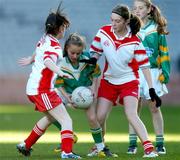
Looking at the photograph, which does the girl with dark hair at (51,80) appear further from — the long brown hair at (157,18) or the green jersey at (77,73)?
the long brown hair at (157,18)

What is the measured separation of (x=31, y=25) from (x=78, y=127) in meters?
13.0

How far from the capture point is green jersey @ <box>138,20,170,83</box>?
1232 cm

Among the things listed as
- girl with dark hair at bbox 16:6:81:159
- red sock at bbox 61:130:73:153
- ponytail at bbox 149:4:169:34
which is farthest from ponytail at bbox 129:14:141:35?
red sock at bbox 61:130:73:153

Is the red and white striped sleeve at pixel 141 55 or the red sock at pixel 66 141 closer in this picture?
the red sock at pixel 66 141

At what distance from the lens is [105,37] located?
11.3 m

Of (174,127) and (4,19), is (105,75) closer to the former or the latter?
(174,127)

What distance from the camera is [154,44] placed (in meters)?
12.3

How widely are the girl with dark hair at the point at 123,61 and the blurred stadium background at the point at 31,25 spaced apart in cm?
1731

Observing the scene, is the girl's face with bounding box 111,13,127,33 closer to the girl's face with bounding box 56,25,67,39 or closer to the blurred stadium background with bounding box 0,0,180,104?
the girl's face with bounding box 56,25,67,39

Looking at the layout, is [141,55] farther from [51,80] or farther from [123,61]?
[51,80]

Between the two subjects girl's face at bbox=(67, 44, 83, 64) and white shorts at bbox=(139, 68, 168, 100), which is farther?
white shorts at bbox=(139, 68, 168, 100)

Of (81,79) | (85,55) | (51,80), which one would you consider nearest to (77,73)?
(81,79)

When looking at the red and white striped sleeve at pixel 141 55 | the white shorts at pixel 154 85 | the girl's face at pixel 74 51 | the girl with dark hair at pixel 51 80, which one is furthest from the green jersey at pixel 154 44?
the girl with dark hair at pixel 51 80

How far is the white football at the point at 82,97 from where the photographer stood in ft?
37.1
